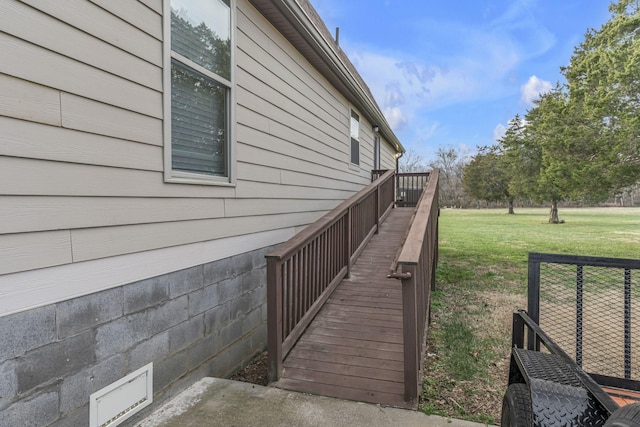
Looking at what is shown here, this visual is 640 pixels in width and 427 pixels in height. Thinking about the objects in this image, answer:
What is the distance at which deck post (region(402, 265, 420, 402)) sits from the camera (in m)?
2.59

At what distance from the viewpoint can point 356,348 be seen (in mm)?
3357

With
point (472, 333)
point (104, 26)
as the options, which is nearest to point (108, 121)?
point (104, 26)

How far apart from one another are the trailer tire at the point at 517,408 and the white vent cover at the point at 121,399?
6.90ft

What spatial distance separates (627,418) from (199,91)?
3.06m

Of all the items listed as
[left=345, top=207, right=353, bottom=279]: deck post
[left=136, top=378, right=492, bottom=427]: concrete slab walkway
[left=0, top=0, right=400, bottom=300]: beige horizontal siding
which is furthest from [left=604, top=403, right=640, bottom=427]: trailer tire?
[left=345, top=207, right=353, bottom=279]: deck post

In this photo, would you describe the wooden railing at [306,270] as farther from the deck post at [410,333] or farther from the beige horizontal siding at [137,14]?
the beige horizontal siding at [137,14]

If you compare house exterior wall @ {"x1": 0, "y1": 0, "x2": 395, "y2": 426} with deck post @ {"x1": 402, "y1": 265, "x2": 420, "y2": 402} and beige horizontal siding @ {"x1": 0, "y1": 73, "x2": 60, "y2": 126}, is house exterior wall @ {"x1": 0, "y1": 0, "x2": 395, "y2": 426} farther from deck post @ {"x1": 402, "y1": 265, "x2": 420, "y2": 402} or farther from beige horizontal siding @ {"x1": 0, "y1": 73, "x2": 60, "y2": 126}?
deck post @ {"x1": 402, "y1": 265, "x2": 420, "y2": 402}

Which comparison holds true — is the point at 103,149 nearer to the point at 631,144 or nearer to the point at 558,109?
the point at 631,144

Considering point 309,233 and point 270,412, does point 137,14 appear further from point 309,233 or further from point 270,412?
point 270,412

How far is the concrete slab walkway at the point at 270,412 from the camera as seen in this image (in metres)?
2.27

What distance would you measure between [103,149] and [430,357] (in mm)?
3457

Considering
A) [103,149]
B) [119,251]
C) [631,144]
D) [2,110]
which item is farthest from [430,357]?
[631,144]

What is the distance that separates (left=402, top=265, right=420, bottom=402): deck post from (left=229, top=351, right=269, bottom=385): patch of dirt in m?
1.25

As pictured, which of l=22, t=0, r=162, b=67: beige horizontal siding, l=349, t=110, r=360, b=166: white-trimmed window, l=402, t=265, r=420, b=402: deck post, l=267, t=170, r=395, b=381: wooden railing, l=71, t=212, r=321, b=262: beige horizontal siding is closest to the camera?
l=22, t=0, r=162, b=67: beige horizontal siding
